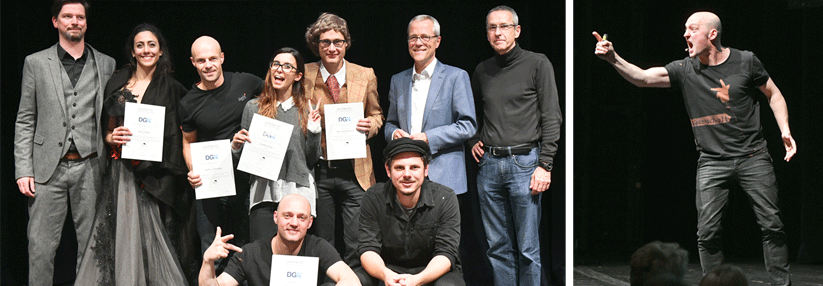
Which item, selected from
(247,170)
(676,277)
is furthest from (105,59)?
(676,277)

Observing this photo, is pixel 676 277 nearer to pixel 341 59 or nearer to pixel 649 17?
pixel 649 17

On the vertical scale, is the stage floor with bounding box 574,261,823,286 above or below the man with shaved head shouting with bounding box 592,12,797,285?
below

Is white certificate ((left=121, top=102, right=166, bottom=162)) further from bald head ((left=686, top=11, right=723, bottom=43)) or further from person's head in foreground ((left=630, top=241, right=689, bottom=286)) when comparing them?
bald head ((left=686, top=11, right=723, bottom=43))

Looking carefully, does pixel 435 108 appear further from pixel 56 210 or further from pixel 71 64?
pixel 56 210

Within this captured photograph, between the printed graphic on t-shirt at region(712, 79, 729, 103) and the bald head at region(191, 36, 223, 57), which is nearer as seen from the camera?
the printed graphic on t-shirt at region(712, 79, 729, 103)

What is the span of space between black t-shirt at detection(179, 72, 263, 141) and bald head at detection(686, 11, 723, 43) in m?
2.54

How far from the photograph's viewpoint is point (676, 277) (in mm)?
4098

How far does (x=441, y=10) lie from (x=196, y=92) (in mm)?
1615

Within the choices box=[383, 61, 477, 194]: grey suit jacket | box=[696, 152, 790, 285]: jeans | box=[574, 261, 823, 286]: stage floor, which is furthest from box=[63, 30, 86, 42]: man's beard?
box=[696, 152, 790, 285]: jeans

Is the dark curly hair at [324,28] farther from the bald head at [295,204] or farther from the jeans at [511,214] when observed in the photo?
the jeans at [511,214]

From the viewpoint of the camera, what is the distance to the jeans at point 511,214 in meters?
4.03

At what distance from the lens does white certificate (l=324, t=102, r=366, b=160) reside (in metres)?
4.01

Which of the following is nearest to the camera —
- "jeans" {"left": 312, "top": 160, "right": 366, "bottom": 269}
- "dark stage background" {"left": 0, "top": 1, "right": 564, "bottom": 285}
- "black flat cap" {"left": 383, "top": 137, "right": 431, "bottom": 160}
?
"black flat cap" {"left": 383, "top": 137, "right": 431, "bottom": 160}

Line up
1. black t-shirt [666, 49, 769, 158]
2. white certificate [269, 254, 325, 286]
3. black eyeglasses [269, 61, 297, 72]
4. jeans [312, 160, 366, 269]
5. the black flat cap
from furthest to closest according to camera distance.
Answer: jeans [312, 160, 366, 269] < black eyeglasses [269, 61, 297, 72] < black t-shirt [666, 49, 769, 158] < the black flat cap < white certificate [269, 254, 325, 286]
